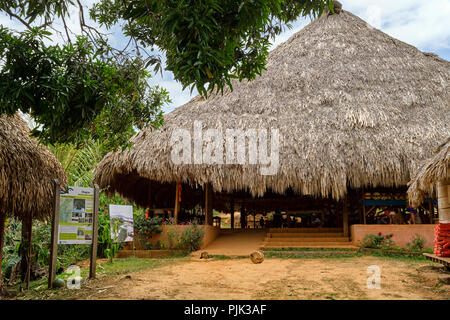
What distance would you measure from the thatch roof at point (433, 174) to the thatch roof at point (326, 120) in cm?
250

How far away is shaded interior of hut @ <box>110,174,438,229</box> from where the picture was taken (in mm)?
9922

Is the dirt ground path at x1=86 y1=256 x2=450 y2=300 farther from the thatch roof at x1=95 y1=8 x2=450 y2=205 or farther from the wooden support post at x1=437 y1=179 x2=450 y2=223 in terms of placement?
the thatch roof at x1=95 y1=8 x2=450 y2=205

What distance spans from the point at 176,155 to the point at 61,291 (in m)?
5.05

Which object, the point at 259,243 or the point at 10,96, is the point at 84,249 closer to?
the point at 259,243

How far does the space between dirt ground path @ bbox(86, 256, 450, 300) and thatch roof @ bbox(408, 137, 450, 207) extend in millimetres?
1225

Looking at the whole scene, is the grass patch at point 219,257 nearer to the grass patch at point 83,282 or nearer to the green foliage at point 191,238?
the grass patch at point 83,282

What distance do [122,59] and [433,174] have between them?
15.3ft

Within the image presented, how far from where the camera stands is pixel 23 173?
499 centimetres

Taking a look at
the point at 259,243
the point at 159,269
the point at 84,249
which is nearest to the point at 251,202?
the point at 259,243

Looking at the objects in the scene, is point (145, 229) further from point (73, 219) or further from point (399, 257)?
point (399, 257)

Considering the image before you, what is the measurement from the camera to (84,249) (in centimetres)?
868

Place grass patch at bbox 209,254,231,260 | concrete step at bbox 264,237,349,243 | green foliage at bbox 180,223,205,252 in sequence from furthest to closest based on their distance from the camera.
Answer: concrete step at bbox 264,237,349,243 → green foliage at bbox 180,223,205,252 → grass patch at bbox 209,254,231,260

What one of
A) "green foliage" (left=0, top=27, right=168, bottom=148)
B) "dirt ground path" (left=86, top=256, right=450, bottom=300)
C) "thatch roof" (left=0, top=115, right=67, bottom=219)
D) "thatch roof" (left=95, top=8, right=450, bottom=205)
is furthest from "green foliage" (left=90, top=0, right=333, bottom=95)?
"thatch roof" (left=95, top=8, right=450, bottom=205)

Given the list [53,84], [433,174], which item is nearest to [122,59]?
[53,84]
